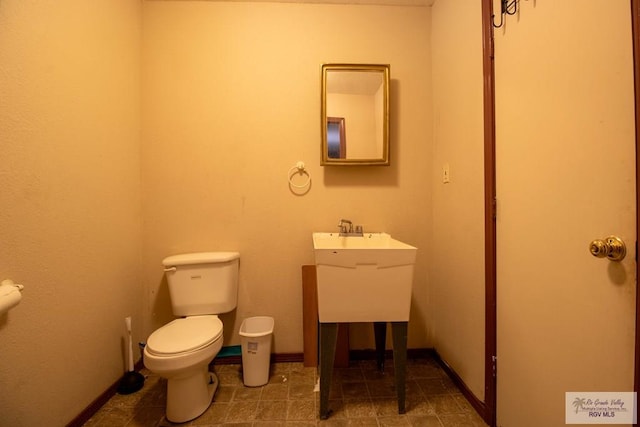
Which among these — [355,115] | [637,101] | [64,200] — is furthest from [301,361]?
[637,101]

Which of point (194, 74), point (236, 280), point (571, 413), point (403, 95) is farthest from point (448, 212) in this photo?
point (194, 74)

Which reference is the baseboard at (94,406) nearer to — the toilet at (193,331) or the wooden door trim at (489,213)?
the toilet at (193,331)

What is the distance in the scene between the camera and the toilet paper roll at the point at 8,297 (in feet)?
2.76

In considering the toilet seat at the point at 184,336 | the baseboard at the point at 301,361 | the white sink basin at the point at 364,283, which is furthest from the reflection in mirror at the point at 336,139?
the baseboard at the point at 301,361

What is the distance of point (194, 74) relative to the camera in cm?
174

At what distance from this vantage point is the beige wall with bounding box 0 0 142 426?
0.98 m

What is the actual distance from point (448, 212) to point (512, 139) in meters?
0.60

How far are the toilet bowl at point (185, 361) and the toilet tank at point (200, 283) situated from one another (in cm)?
20

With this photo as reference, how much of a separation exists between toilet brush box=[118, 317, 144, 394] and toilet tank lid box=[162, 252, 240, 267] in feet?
1.31

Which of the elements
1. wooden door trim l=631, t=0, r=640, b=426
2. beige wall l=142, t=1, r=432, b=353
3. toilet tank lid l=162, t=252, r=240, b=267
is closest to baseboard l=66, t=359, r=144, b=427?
beige wall l=142, t=1, r=432, b=353

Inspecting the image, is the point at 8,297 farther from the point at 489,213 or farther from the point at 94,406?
the point at 489,213

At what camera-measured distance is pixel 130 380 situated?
4.83ft

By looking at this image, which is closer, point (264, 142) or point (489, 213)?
point (489, 213)

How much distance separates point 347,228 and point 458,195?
71cm
